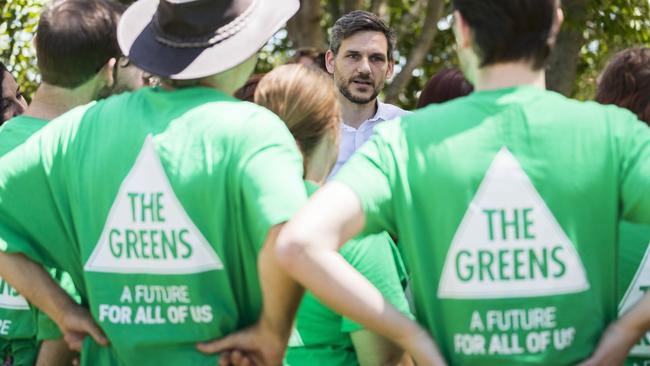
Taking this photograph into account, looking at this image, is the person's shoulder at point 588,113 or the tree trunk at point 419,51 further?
the tree trunk at point 419,51

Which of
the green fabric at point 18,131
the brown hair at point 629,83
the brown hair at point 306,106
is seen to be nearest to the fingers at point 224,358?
the brown hair at point 306,106

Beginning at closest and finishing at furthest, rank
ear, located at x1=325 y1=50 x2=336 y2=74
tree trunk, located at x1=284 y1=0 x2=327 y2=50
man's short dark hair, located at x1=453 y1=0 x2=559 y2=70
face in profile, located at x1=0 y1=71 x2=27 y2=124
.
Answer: man's short dark hair, located at x1=453 y1=0 x2=559 y2=70
face in profile, located at x1=0 y1=71 x2=27 y2=124
ear, located at x1=325 y1=50 x2=336 y2=74
tree trunk, located at x1=284 y1=0 x2=327 y2=50

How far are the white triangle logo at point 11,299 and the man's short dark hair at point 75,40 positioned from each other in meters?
0.67

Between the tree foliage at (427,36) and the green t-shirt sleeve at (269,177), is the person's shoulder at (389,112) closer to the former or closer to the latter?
the tree foliage at (427,36)

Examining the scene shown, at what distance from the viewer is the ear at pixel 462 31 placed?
9.05ft

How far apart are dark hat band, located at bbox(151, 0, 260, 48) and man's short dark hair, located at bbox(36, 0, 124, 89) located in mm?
495

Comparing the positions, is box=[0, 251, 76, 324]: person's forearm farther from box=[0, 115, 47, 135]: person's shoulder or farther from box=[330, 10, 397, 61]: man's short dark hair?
box=[330, 10, 397, 61]: man's short dark hair

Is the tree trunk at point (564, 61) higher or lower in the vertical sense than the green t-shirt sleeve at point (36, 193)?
lower

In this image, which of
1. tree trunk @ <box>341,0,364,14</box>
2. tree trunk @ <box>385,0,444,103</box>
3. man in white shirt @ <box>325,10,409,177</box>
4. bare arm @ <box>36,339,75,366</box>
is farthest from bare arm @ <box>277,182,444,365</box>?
tree trunk @ <box>341,0,364,14</box>

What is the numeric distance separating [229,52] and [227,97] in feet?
0.38

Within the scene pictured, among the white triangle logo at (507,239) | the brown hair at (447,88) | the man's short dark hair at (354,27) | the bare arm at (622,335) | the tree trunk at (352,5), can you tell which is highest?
the white triangle logo at (507,239)

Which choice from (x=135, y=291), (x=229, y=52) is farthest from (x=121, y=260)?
(x=229, y=52)

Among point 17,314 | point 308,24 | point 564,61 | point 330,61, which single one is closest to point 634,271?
point 17,314

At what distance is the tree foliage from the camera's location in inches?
287
